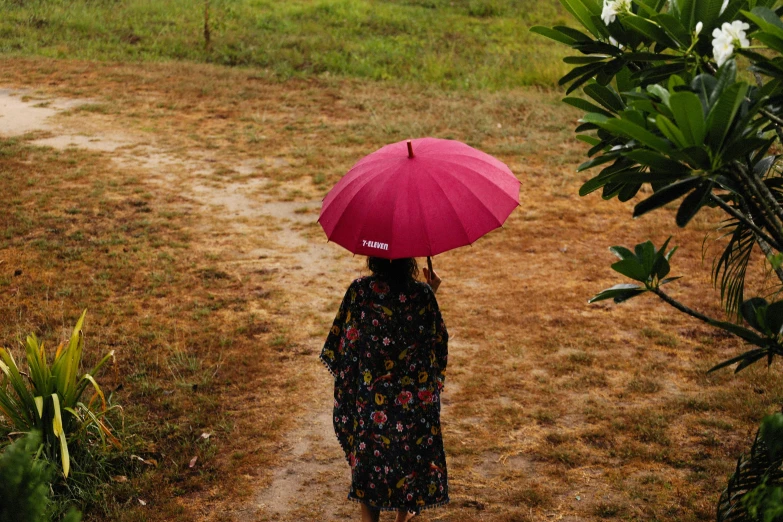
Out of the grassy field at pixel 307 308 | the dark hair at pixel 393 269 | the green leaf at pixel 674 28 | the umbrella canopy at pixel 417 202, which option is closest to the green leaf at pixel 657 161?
the green leaf at pixel 674 28

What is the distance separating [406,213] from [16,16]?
14107mm

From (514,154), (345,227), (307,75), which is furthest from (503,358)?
(307,75)

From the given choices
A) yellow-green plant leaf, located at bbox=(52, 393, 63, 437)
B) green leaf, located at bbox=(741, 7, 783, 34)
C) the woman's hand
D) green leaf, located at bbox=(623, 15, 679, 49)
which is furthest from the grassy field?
green leaf, located at bbox=(741, 7, 783, 34)

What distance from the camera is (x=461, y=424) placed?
4215mm

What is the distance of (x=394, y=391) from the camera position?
298 centimetres

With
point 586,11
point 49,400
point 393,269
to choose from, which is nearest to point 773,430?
point 586,11

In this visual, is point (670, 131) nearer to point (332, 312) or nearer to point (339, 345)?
point (339, 345)

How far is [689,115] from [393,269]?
1433mm

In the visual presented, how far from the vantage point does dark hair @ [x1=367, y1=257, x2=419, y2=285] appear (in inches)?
115

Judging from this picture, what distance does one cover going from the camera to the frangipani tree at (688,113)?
172cm

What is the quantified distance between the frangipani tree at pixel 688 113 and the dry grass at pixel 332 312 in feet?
4.52

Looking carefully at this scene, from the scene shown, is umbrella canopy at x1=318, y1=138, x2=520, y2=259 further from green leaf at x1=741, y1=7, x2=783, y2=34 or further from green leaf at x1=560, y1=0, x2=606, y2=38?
green leaf at x1=741, y1=7, x2=783, y2=34

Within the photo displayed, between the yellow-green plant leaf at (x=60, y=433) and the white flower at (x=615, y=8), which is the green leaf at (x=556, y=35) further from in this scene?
the yellow-green plant leaf at (x=60, y=433)

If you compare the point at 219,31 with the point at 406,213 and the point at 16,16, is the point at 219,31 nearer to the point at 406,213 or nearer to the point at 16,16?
the point at 16,16
